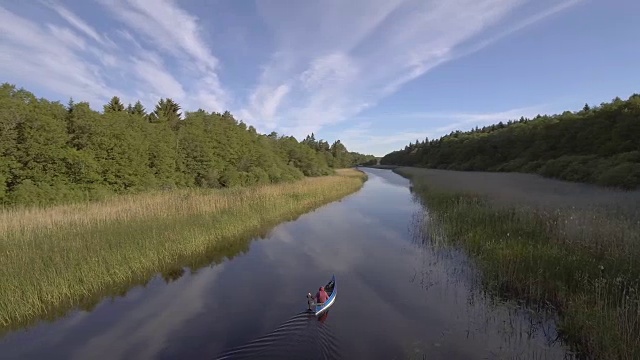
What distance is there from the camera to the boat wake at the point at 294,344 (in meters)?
6.84

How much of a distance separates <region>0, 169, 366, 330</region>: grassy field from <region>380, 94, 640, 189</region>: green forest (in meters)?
28.6

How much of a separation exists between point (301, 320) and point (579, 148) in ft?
190

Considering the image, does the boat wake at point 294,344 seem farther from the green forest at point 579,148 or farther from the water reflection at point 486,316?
the green forest at point 579,148

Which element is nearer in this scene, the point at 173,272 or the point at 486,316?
the point at 486,316

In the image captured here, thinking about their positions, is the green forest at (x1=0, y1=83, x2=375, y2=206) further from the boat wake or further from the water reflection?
the water reflection

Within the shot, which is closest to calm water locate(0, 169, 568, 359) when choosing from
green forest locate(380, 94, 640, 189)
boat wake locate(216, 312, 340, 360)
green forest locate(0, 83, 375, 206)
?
boat wake locate(216, 312, 340, 360)

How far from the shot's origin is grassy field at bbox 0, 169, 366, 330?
30.2ft

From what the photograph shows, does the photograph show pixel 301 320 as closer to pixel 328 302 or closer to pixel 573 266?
pixel 328 302

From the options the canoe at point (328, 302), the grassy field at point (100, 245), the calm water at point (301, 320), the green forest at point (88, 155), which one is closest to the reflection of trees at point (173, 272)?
the grassy field at point (100, 245)

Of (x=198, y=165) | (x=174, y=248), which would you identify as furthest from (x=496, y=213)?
(x=198, y=165)

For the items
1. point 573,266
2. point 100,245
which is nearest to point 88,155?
point 100,245

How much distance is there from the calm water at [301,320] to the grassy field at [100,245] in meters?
0.87

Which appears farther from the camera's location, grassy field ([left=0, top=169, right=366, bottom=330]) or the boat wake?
grassy field ([left=0, top=169, right=366, bottom=330])

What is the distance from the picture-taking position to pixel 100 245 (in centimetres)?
1186
